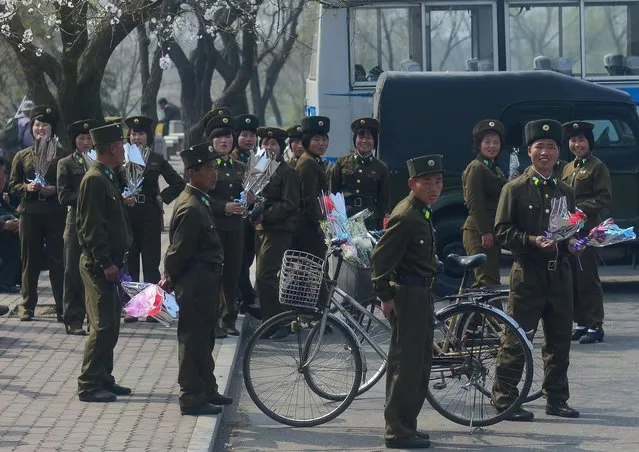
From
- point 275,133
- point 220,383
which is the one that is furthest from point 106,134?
point 275,133

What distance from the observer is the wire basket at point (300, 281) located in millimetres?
8445

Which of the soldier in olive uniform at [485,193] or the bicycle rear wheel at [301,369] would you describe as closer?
the bicycle rear wheel at [301,369]

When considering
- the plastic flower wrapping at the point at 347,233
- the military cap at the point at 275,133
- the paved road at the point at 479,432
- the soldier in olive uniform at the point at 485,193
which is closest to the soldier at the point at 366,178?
the military cap at the point at 275,133

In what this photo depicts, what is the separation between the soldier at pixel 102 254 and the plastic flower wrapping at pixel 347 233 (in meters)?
1.45

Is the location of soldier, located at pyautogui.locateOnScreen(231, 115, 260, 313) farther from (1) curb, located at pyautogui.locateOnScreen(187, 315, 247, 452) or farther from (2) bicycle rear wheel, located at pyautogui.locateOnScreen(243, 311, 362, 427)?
(2) bicycle rear wheel, located at pyautogui.locateOnScreen(243, 311, 362, 427)

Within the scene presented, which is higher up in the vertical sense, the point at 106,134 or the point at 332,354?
the point at 106,134

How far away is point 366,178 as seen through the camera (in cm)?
1243

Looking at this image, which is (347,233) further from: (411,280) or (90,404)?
(90,404)

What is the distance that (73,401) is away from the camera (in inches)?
351

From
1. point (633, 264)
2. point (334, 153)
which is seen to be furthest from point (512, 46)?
point (633, 264)

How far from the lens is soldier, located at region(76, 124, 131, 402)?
8859 mm

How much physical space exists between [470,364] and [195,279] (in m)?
1.91

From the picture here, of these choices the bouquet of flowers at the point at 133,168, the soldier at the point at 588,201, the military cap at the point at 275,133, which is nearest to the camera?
the bouquet of flowers at the point at 133,168

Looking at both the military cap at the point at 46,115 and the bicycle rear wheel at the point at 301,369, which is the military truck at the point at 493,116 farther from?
the bicycle rear wheel at the point at 301,369
